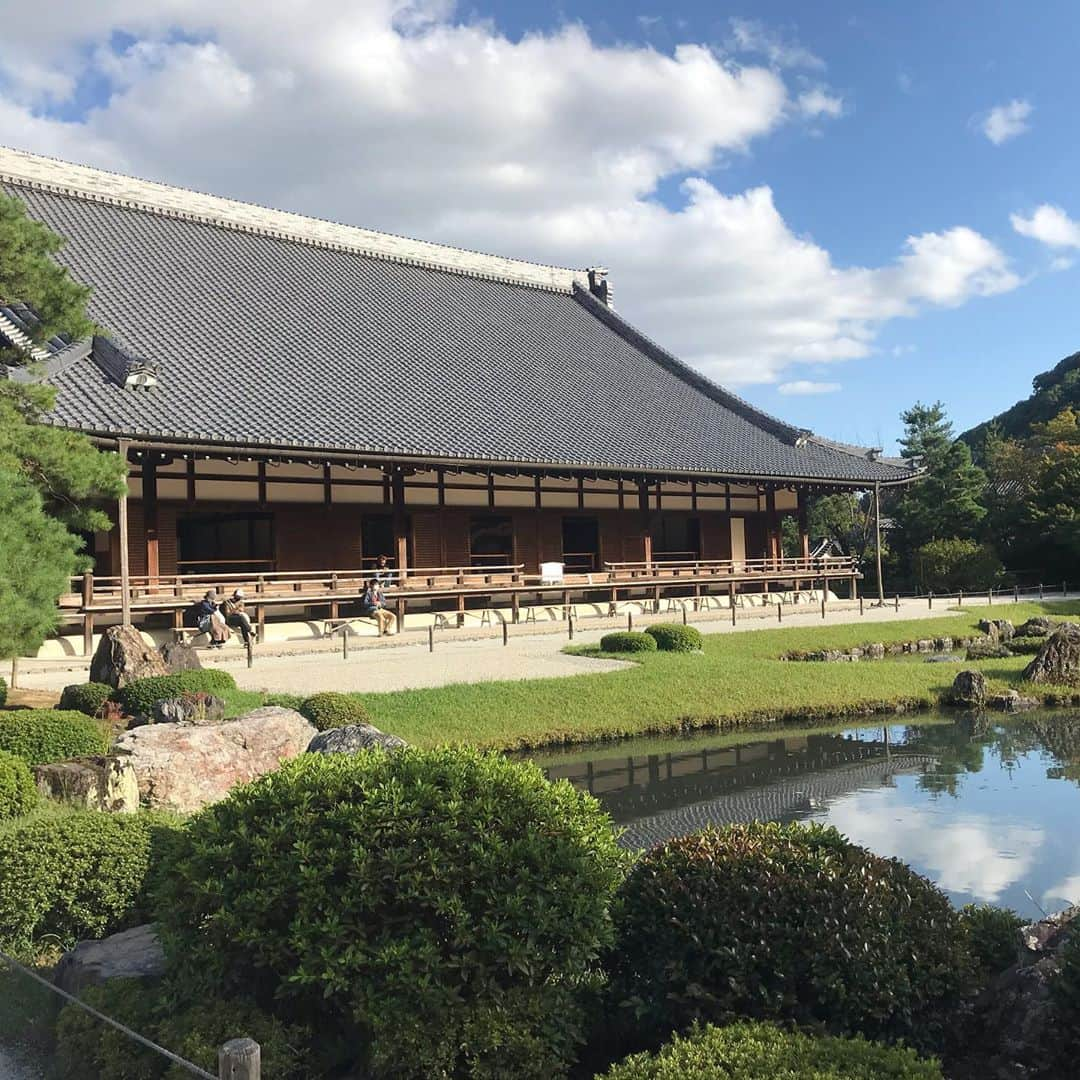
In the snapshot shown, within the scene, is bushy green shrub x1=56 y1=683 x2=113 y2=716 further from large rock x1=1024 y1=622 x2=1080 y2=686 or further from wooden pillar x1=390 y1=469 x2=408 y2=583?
large rock x1=1024 y1=622 x2=1080 y2=686

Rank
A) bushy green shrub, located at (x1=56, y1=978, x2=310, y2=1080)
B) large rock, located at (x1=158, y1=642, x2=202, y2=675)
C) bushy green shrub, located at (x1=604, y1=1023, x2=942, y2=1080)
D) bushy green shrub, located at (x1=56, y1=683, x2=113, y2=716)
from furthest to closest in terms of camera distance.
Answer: large rock, located at (x1=158, y1=642, x2=202, y2=675), bushy green shrub, located at (x1=56, y1=683, x2=113, y2=716), bushy green shrub, located at (x1=56, y1=978, x2=310, y2=1080), bushy green shrub, located at (x1=604, y1=1023, x2=942, y2=1080)

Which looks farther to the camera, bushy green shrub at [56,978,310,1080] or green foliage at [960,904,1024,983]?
green foliage at [960,904,1024,983]

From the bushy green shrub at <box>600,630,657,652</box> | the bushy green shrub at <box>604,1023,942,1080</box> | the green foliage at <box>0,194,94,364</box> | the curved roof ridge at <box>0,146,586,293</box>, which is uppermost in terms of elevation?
the curved roof ridge at <box>0,146,586,293</box>

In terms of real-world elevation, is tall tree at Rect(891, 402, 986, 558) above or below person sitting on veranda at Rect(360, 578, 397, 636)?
above

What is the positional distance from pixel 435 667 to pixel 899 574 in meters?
29.6

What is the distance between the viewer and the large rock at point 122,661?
13.3 m

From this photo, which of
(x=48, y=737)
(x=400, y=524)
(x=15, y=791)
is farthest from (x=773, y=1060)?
(x=400, y=524)

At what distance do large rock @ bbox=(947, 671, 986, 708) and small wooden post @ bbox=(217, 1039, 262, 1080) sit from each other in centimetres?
1603

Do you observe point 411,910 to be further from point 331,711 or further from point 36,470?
point 36,470

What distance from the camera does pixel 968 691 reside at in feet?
56.0

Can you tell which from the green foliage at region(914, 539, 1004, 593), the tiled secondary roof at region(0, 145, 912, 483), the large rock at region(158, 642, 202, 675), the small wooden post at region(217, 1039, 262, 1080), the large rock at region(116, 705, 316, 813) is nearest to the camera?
the small wooden post at region(217, 1039, 262, 1080)

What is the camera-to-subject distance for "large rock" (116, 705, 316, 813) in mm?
8516

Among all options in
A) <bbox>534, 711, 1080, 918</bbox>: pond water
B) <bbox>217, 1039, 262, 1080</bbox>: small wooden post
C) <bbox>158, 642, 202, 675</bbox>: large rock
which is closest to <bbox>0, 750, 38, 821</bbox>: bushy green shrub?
<bbox>217, 1039, 262, 1080</bbox>: small wooden post

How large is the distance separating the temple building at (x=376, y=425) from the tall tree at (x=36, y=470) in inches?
200
